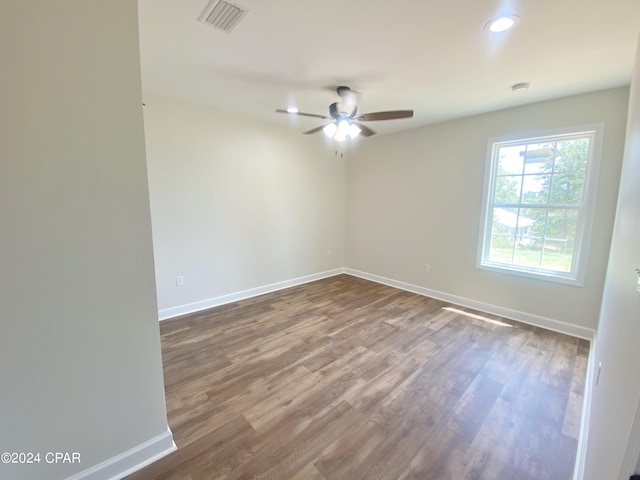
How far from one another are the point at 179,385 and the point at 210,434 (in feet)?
2.06

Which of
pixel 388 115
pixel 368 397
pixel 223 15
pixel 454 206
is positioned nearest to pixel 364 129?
pixel 388 115

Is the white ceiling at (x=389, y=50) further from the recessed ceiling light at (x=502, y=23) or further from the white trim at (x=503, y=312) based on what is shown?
the white trim at (x=503, y=312)

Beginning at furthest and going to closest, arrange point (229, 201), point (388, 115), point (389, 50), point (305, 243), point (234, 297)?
point (305, 243) → point (234, 297) → point (229, 201) → point (388, 115) → point (389, 50)

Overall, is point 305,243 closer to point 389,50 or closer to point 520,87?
Result: point 389,50

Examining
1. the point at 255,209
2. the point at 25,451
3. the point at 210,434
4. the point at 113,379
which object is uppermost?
the point at 255,209

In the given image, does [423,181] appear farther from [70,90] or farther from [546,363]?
[70,90]

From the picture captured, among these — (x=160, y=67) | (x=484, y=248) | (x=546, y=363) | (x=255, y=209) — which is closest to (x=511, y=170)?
(x=484, y=248)

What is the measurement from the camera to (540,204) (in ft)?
10.3

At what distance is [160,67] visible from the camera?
2.32 metres

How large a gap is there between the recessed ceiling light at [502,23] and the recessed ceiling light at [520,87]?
3.53 ft

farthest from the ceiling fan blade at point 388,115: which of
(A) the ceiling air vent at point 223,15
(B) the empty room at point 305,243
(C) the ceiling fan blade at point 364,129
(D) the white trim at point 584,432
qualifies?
(D) the white trim at point 584,432

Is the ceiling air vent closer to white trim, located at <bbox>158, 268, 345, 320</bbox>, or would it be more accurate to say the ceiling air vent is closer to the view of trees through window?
white trim, located at <bbox>158, 268, 345, 320</bbox>

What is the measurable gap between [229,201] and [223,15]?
2.32m

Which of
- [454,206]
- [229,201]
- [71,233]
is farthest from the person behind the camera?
[454,206]
